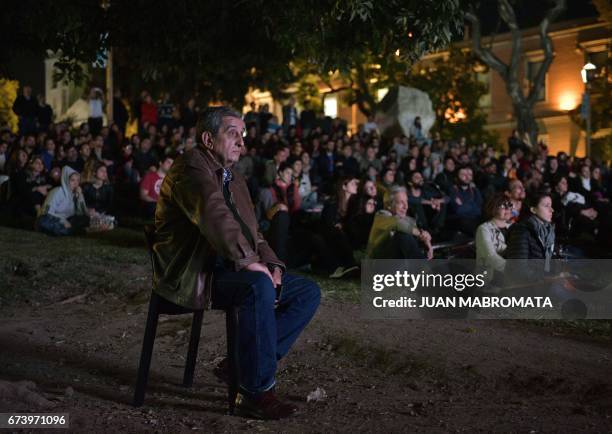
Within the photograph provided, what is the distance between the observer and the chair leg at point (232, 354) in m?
4.93

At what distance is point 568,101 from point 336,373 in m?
42.7

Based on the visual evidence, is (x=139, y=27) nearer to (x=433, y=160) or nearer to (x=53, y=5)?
(x=53, y=5)

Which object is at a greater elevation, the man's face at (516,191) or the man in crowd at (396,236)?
the man's face at (516,191)

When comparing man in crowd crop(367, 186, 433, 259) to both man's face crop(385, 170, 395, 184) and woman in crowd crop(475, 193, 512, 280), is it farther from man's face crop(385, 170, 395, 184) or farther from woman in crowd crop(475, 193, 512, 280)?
man's face crop(385, 170, 395, 184)

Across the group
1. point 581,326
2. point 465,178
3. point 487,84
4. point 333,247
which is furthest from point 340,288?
point 487,84

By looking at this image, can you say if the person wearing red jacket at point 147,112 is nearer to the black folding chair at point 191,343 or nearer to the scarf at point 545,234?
the scarf at point 545,234

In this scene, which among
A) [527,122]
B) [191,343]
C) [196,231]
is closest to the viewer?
[196,231]

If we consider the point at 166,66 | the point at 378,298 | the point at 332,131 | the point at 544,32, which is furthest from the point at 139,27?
the point at 544,32

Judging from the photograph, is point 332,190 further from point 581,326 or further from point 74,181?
point 581,326

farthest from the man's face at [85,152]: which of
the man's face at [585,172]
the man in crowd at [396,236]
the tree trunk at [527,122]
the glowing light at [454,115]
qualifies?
the glowing light at [454,115]

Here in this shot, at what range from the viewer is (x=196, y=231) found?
5012 millimetres

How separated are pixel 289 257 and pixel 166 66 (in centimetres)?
340

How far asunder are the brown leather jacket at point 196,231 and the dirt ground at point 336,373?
0.79m

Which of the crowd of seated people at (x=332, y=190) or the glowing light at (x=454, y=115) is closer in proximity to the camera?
the crowd of seated people at (x=332, y=190)
